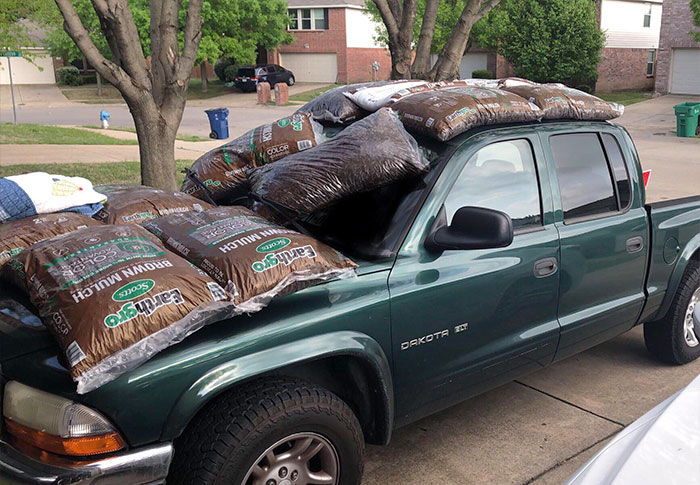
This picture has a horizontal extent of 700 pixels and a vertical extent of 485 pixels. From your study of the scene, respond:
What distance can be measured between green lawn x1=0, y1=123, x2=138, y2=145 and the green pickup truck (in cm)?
1491

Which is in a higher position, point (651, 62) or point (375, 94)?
point (651, 62)

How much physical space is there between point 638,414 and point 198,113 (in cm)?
2770

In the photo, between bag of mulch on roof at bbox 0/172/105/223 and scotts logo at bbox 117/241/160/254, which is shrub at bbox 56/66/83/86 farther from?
scotts logo at bbox 117/241/160/254

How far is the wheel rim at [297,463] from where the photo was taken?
101 inches

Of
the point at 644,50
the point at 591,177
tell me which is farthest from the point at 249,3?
the point at 591,177

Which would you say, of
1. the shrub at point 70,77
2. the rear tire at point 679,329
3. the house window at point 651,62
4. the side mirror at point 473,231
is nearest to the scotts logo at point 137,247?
the side mirror at point 473,231

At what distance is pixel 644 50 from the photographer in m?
36.1

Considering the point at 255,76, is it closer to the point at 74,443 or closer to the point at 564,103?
the point at 564,103

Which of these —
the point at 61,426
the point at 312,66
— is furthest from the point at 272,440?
the point at 312,66

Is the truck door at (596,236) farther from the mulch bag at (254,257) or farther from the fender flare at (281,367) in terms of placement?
the mulch bag at (254,257)

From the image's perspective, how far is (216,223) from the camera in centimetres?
295

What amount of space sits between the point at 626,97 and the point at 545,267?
98.0 feet

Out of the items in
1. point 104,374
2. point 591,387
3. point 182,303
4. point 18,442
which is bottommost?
point 591,387

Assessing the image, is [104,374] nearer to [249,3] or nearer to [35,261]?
[35,261]
